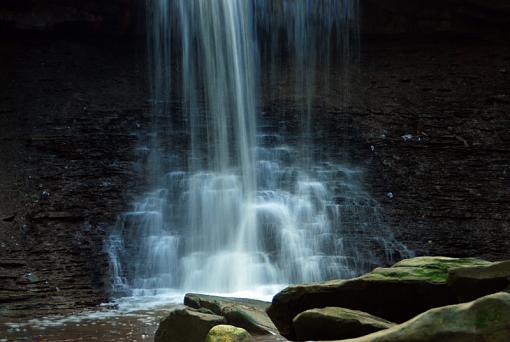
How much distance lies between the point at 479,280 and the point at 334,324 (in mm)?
1278

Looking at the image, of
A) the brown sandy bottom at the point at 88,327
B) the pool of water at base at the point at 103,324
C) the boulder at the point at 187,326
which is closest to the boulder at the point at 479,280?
the pool of water at base at the point at 103,324

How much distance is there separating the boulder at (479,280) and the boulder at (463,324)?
3.76ft

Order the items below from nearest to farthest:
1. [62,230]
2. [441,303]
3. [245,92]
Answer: [441,303], [62,230], [245,92]

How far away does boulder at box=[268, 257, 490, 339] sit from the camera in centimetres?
561

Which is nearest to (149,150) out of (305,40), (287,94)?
(287,94)

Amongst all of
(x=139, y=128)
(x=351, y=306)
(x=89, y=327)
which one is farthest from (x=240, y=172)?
(x=351, y=306)

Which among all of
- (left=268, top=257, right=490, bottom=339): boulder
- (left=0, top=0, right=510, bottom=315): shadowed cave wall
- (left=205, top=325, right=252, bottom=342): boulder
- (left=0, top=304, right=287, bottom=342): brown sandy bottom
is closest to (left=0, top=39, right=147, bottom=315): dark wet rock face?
(left=0, top=0, right=510, bottom=315): shadowed cave wall

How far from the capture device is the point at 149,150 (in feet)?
44.9

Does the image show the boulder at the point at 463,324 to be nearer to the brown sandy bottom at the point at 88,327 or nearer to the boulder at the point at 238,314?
the boulder at the point at 238,314

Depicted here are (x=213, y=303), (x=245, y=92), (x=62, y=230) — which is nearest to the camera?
(x=213, y=303)

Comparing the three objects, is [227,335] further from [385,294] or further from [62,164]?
[62,164]

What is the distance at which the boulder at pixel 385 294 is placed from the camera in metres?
5.61

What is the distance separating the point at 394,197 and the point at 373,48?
5.25 m

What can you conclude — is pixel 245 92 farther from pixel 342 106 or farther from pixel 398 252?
pixel 398 252
